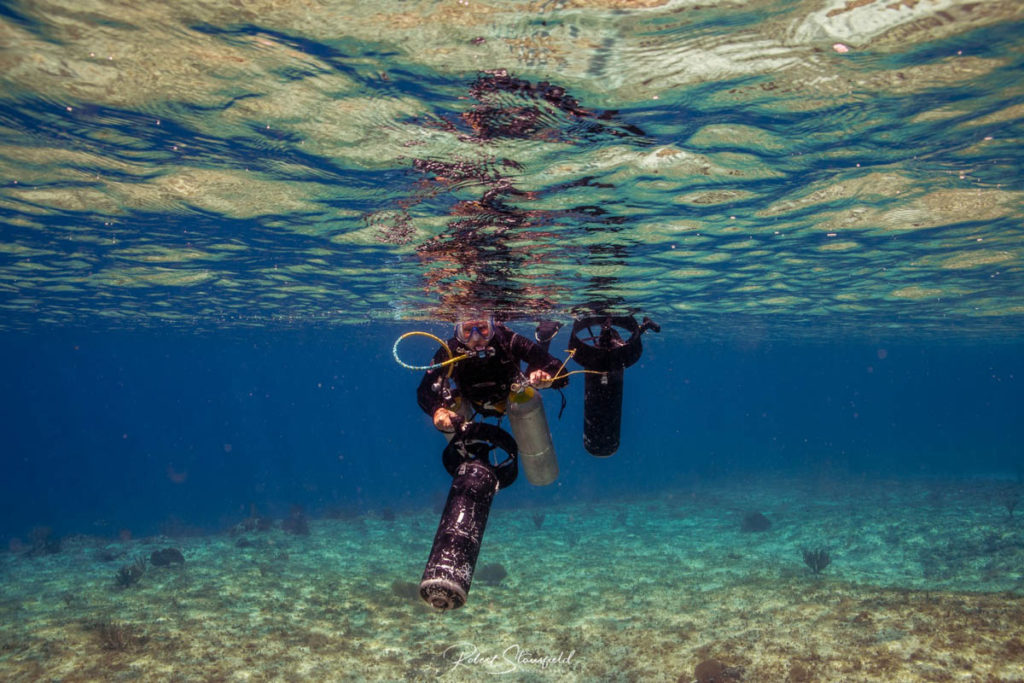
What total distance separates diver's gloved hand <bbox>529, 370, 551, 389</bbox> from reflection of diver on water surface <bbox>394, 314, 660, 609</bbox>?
0.4 inches

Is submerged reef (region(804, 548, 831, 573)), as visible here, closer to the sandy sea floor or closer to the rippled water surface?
the sandy sea floor

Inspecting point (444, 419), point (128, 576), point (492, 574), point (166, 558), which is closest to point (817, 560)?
point (492, 574)

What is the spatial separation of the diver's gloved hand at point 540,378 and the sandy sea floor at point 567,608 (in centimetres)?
601

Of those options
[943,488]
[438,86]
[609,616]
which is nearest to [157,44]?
[438,86]

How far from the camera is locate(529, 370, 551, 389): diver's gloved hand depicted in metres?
5.74

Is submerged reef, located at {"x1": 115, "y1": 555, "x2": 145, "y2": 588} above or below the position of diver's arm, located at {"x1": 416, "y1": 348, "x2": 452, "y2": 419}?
below

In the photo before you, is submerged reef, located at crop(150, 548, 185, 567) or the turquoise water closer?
the turquoise water

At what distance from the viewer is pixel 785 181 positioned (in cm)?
939

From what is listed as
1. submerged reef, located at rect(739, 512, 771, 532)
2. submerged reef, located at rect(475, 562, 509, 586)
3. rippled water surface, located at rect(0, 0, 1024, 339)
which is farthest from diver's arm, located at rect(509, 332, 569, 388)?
submerged reef, located at rect(739, 512, 771, 532)

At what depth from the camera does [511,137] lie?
290 inches

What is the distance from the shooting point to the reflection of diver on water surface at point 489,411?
4.16 metres

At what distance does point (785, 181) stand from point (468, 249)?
21.0ft

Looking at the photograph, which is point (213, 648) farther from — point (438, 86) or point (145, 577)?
point (438, 86)

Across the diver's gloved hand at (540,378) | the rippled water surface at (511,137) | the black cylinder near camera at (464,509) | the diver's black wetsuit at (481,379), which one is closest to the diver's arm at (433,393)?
the diver's black wetsuit at (481,379)
